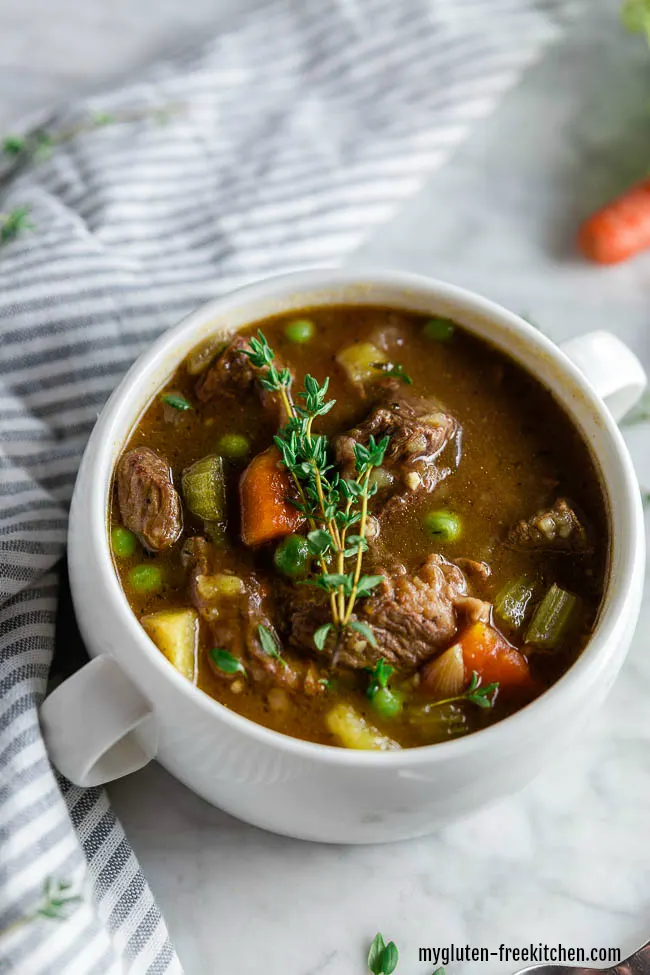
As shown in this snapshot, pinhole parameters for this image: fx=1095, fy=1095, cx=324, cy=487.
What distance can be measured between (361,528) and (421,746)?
1.59 feet

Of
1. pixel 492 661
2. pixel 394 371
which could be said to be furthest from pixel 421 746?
pixel 394 371

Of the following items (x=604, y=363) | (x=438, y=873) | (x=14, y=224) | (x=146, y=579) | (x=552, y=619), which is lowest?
(x=438, y=873)

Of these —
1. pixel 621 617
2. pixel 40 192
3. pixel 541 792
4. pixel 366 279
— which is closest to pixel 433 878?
pixel 541 792

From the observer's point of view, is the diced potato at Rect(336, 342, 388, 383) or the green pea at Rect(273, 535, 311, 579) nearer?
the green pea at Rect(273, 535, 311, 579)

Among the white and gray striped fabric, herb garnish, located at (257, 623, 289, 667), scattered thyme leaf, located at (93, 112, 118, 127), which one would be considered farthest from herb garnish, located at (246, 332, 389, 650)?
scattered thyme leaf, located at (93, 112, 118, 127)

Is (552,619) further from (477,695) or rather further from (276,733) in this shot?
(276,733)

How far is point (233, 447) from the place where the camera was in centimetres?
270

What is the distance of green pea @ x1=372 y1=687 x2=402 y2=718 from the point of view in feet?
7.77

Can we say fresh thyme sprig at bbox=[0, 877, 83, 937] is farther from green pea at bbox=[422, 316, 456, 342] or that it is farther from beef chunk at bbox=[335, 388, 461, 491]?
green pea at bbox=[422, 316, 456, 342]

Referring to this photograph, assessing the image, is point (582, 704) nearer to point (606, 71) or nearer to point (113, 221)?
A: point (113, 221)

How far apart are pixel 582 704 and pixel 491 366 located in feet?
3.03

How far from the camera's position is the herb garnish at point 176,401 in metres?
2.74

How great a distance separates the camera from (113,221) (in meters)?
3.51

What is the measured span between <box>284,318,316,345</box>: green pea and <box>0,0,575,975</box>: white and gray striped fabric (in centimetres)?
56
